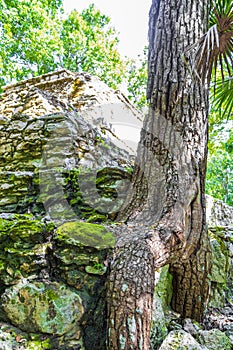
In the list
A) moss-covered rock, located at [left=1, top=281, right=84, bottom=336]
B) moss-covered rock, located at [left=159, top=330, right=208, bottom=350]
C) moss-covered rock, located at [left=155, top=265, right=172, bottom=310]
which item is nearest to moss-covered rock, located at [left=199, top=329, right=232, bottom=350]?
moss-covered rock, located at [left=159, top=330, right=208, bottom=350]

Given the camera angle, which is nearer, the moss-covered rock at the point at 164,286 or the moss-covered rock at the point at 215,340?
the moss-covered rock at the point at 215,340

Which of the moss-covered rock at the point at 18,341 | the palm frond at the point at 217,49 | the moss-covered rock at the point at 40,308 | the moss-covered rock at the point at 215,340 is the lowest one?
the moss-covered rock at the point at 215,340

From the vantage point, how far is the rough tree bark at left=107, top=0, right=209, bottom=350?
6.67ft

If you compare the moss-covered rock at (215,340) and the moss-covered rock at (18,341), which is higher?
the moss-covered rock at (18,341)

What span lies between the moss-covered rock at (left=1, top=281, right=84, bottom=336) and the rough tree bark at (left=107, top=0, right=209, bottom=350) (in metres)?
0.41

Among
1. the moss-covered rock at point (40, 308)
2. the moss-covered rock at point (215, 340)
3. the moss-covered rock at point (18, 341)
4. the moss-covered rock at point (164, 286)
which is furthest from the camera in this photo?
the moss-covered rock at point (164, 286)

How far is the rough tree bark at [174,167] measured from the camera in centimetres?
203

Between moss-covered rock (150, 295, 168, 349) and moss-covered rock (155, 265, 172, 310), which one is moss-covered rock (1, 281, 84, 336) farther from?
moss-covered rock (155, 265, 172, 310)

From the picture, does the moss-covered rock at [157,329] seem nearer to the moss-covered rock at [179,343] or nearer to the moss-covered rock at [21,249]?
the moss-covered rock at [179,343]

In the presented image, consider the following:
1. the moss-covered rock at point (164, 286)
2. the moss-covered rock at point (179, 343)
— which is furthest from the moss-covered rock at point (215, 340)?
the moss-covered rock at point (164, 286)

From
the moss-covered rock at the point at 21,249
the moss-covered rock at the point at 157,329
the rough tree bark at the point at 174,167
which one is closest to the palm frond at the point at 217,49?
the rough tree bark at the point at 174,167

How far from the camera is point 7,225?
1952mm

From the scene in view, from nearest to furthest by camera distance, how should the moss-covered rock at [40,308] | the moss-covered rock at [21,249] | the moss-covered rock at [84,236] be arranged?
the moss-covered rock at [40,308]
the moss-covered rock at [21,249]
the moss-covered rock at [84,236]

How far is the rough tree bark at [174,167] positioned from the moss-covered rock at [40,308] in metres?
0.41
